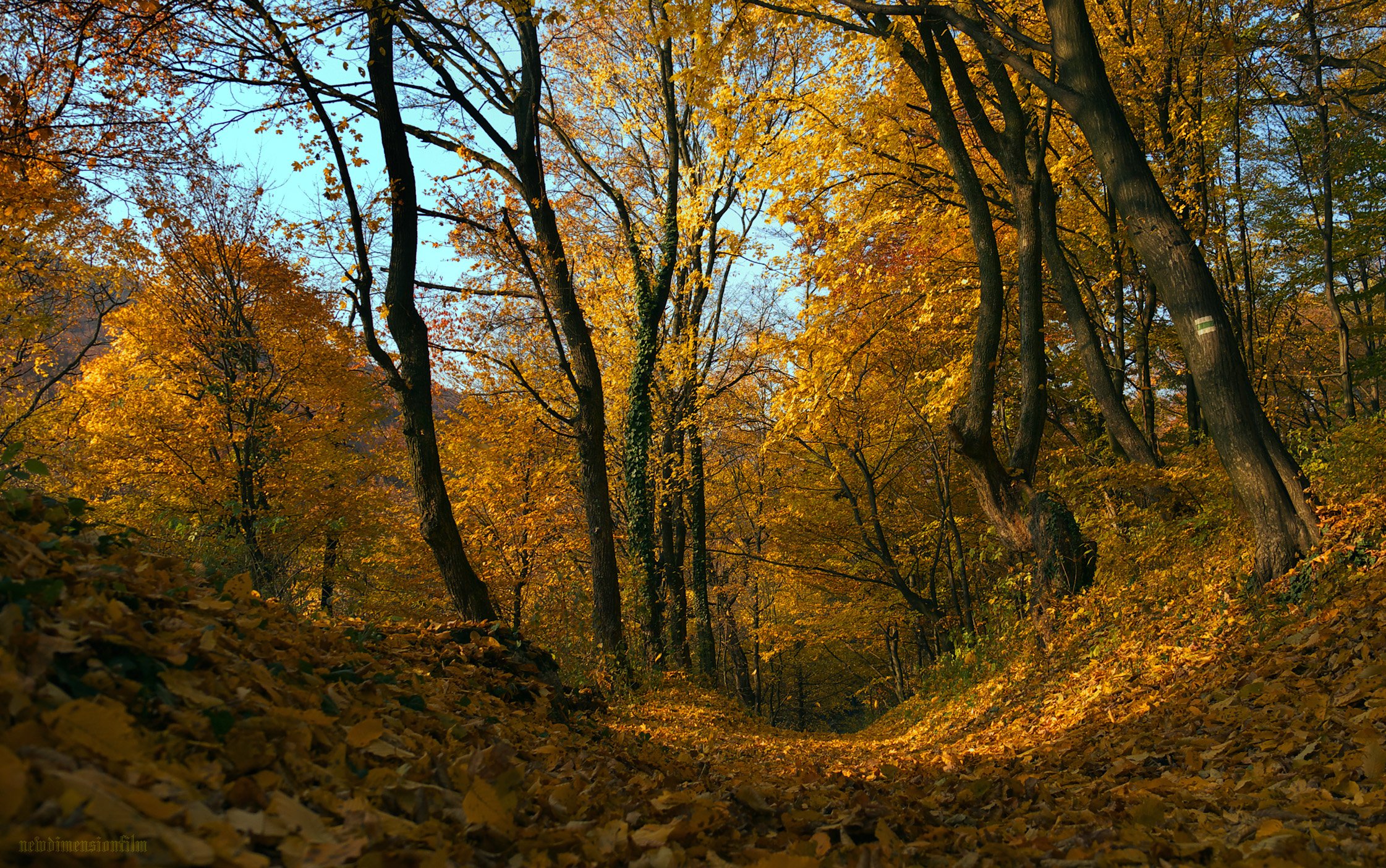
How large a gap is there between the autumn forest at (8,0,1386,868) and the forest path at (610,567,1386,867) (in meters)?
0.03

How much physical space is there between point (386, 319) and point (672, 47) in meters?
9.67

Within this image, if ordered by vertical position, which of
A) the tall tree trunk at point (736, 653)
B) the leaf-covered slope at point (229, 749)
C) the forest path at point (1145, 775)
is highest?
the leaf-covered slope at point (229, 749)

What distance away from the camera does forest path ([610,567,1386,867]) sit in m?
2.25

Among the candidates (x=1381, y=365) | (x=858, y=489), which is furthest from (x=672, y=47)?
(x=1381, y=365)

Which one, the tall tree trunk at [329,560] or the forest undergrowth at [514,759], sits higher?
the tall tree trunk at [329,560]

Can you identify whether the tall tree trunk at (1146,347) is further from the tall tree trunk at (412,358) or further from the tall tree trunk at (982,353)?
the tall tree trunk at (412,358)

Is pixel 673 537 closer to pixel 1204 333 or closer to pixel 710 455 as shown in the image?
pixel 710 455

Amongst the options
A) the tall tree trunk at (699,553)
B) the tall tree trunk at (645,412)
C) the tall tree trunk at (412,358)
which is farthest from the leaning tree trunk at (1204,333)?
the tall tree trunk at (699,553)

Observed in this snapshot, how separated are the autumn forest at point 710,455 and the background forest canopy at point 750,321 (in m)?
0.09

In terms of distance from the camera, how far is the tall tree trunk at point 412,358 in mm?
6098

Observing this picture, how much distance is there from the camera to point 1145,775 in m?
3.38

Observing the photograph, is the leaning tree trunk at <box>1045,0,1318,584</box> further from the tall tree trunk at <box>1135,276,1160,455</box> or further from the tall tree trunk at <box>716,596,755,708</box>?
the tall tree trunk at <box>716,596,755,708</box>

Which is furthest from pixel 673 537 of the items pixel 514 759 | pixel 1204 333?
pixel 514 759

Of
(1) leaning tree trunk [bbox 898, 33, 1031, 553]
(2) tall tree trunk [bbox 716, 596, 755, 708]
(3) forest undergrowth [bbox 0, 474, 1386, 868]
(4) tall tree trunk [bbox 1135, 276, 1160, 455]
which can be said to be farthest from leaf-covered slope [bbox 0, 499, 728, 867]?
(2) tall tree trunk [bbox 716, 596, 755, 708]
